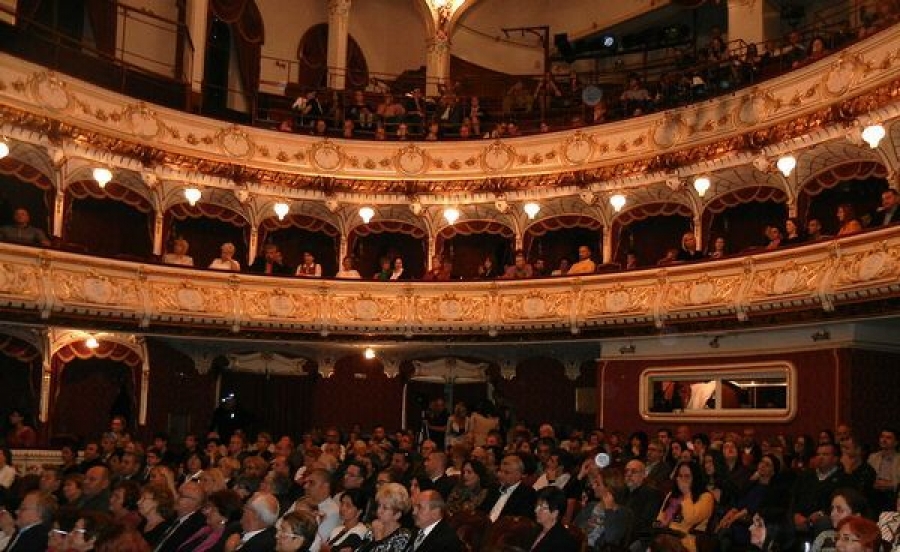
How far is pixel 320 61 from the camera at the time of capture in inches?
944

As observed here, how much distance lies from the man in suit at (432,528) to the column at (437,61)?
18.3m

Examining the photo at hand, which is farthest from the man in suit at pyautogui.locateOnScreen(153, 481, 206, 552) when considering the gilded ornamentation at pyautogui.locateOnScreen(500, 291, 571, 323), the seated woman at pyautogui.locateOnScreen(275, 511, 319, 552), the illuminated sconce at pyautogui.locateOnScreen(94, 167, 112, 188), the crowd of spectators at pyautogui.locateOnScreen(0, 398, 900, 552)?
the illuminated sconce at pyautogui.locateOnScreen(94, 167, 112, 188)

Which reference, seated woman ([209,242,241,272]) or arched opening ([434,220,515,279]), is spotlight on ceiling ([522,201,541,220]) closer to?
arched opening ([434,220,515,279])

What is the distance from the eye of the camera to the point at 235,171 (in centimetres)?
2020

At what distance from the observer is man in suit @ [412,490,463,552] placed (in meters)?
6.13

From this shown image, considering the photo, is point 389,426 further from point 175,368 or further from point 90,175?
point 90,175

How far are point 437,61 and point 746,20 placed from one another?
7383 mm

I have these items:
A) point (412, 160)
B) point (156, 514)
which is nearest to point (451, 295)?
point (412, 160)

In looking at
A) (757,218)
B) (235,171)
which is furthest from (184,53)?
(757,218)

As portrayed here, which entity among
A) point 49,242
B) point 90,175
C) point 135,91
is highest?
point 135,91

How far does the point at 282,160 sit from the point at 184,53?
3.02m

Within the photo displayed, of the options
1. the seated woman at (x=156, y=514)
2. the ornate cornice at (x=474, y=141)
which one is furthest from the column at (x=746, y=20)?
the seated woman at (x=156, y=514)

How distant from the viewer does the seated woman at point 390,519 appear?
6.24 metres

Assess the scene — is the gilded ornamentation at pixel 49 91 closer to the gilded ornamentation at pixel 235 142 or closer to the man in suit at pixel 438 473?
the gilded ornamentation at pixel 235 142
